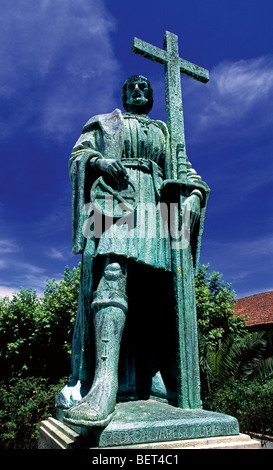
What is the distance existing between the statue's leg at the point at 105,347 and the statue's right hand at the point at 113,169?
81 centimetres

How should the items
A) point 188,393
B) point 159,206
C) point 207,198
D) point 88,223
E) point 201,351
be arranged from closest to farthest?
point 188,393 < point 88,223 < point 159,206 < point 207,198 < point 201,351

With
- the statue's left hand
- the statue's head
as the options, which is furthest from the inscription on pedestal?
the statue's head

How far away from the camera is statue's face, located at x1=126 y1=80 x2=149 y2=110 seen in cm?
391

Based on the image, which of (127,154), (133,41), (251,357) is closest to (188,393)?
(127,154)

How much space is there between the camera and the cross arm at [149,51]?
12.3 ft

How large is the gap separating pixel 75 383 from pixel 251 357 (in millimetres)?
9828

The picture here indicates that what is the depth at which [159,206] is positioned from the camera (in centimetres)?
347

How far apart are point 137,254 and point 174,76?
7.17 ft

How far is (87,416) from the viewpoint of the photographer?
2.05 metres

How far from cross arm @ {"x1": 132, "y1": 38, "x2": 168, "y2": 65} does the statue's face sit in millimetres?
272

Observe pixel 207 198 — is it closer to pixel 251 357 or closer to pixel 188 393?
pixel 188 393

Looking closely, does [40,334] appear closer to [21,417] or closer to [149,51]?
[21,417]

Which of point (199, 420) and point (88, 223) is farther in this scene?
point (88, 223)

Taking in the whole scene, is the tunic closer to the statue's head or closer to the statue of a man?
the statue of a man
